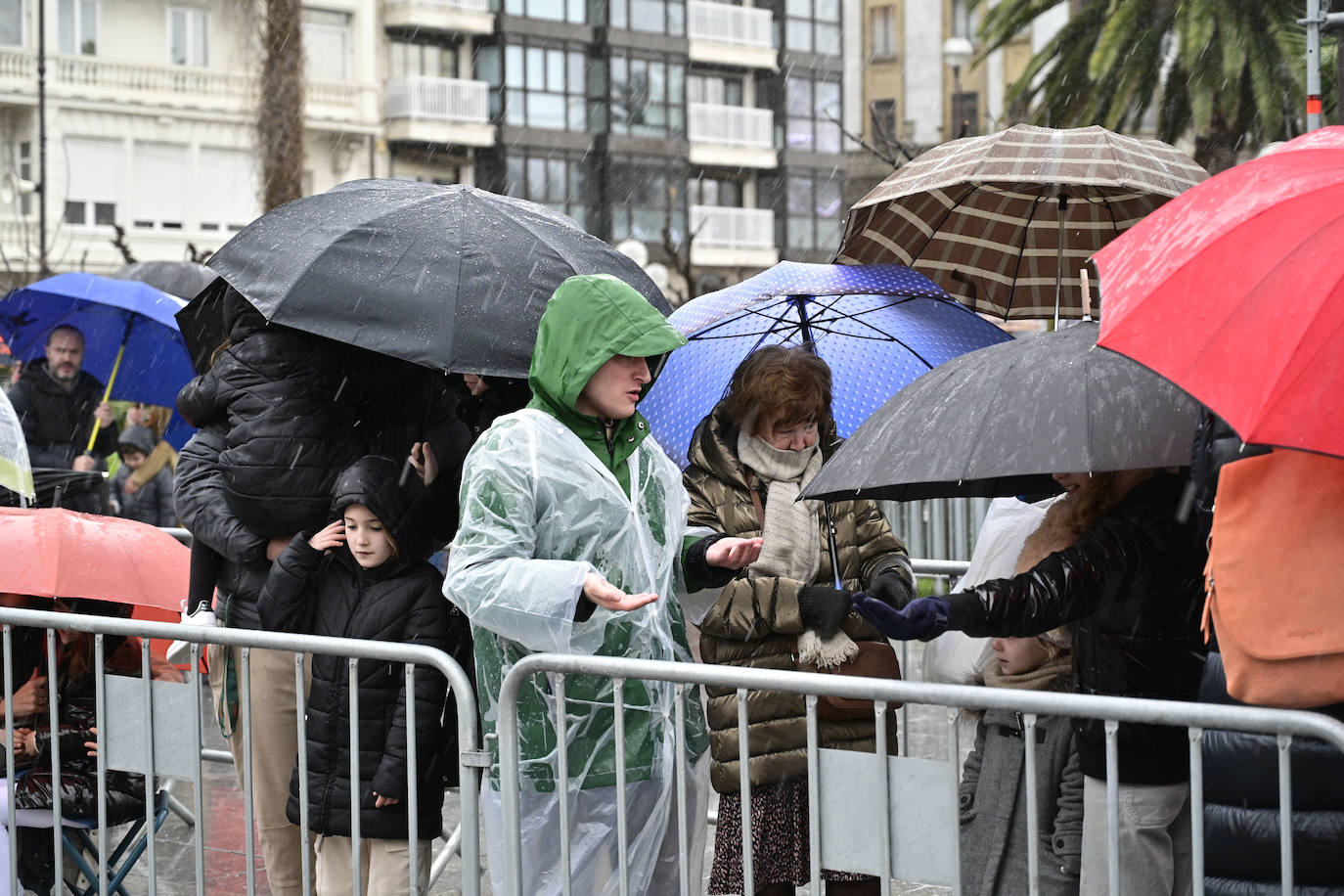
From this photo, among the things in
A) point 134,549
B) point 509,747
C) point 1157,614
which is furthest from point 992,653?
point 134,549

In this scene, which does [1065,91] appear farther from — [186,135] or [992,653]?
[186,135]

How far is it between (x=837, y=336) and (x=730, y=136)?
43.8m

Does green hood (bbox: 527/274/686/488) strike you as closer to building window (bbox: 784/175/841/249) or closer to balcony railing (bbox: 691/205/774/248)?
balcony railing (bbox: 691/205/774/248)

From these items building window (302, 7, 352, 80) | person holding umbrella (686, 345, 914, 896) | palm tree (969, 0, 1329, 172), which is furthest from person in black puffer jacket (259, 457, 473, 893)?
building window (302, 7, 352, 80)

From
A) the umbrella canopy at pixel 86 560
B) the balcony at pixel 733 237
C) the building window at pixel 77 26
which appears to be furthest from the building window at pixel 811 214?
the umbrella canopy at pixel 86 560

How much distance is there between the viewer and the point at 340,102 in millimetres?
42062

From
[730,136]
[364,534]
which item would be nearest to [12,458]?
[364,534]

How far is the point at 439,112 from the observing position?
43656mm

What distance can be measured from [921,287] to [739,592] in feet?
5.04

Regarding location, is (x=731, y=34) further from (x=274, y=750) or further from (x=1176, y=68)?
(x=274, y=750)

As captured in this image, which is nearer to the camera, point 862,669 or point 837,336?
point 862,669

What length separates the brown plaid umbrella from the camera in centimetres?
496

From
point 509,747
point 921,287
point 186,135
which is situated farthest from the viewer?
point 186,135

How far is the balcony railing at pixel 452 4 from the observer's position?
43312 mm
